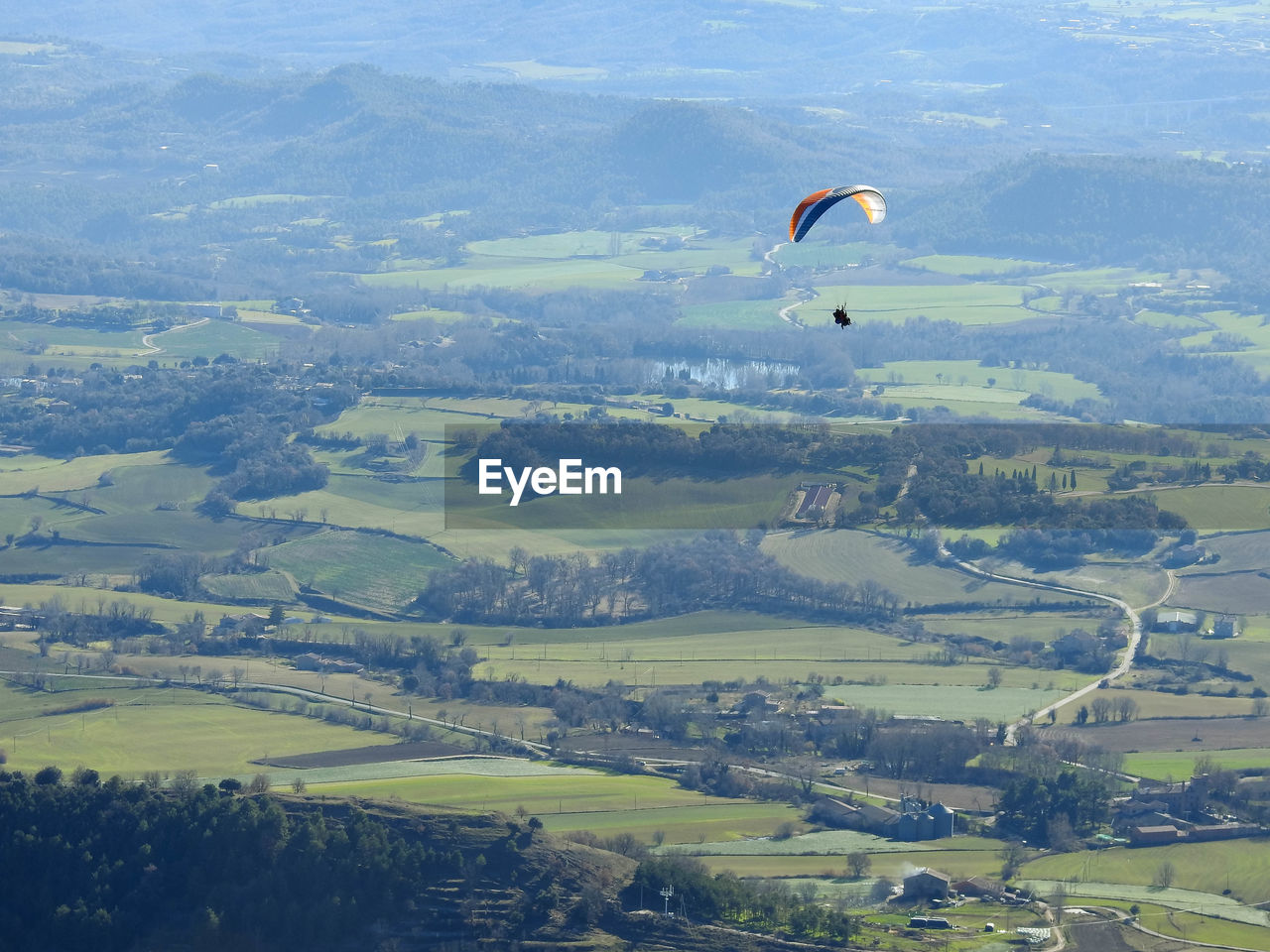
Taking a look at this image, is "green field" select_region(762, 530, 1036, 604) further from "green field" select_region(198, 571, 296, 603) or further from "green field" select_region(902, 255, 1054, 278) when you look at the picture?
"green field" select_region(902, 255, 1054, 278)

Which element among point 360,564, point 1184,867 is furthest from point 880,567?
point 1184,867

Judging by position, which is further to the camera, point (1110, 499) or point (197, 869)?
point (1110, 499)

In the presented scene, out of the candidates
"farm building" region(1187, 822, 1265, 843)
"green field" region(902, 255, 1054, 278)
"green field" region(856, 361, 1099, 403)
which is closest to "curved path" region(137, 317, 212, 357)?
"green field" region(856, 361, 1099, 403)

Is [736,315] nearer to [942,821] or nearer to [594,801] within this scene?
[594,801]

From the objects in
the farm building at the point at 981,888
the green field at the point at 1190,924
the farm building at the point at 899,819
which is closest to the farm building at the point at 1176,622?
the farm building at the point at 899,819


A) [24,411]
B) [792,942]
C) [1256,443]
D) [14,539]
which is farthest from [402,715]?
[24,411]

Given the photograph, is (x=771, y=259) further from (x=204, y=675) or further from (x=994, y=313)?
(x=204, y=675)
